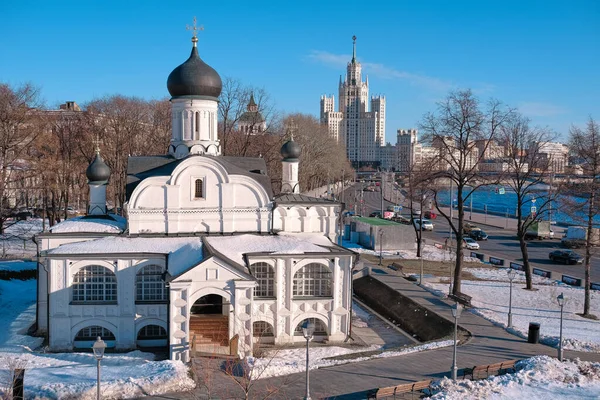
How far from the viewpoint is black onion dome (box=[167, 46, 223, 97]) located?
25.3 metres

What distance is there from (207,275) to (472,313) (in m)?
11.5

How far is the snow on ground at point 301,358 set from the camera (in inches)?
637

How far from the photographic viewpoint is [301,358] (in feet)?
62.2

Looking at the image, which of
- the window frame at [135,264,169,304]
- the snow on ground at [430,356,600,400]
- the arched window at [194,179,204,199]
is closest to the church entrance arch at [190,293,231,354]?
the window frame at [135,264,169,304]

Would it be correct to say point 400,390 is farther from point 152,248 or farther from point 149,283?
point 152,248

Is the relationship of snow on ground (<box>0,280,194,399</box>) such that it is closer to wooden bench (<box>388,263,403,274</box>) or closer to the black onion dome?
the black onion dome

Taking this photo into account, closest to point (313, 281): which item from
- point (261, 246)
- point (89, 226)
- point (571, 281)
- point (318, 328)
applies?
point (318, 328)

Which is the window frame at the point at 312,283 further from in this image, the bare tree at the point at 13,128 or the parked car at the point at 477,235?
the parked car at the point at 477,235

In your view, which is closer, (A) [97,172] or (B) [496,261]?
(A) [97,172]

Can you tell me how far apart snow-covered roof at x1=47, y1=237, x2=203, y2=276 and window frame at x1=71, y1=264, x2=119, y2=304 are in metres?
0.74

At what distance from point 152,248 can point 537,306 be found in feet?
57.0

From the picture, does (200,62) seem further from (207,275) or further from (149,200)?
(207,275)

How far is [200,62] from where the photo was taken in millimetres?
25641

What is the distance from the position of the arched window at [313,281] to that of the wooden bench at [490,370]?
23.1 feet
